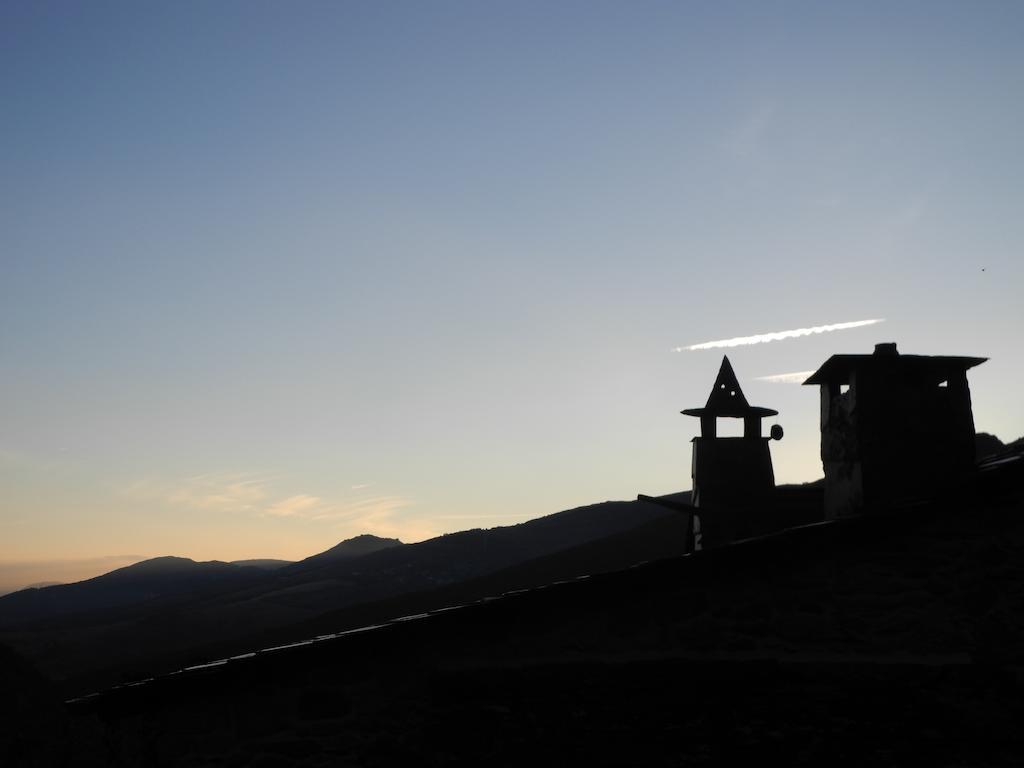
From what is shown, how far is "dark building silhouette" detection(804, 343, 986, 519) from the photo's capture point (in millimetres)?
8203

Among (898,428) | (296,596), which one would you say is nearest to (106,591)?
(296,596)

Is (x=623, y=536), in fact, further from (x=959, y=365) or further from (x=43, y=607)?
(x=43, y=607)

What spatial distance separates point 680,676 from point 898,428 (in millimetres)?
3986

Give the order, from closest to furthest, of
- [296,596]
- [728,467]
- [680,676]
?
1. [680,676]
2. [728,467]
3. [296,596]

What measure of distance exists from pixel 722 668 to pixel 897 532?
209 cm

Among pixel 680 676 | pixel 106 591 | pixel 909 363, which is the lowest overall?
pixel 106 591

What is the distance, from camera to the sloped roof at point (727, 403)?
520 inches

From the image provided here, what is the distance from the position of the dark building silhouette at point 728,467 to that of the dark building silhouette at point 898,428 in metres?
4.00

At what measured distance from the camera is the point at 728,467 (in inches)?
514

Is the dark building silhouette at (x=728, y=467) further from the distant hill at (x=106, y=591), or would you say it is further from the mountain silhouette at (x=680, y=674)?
the distant hill at (x=106, y=591)

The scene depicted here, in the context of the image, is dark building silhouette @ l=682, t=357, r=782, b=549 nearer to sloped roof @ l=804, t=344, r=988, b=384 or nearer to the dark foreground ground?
sloped roof @ l=804, t=344, r=988, b=384

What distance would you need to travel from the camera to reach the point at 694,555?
6.60 metres

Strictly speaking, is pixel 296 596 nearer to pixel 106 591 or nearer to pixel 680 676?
pixel 680 676

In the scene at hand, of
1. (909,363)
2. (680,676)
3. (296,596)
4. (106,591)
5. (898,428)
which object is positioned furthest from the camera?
(106,591)
